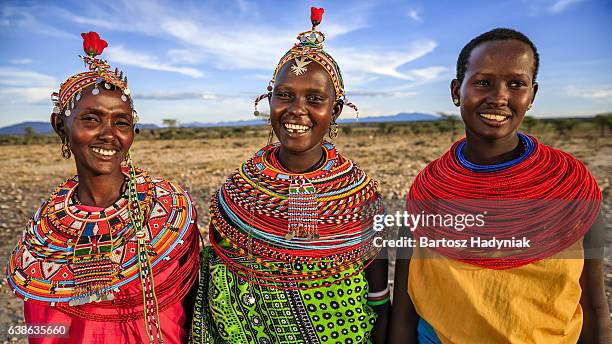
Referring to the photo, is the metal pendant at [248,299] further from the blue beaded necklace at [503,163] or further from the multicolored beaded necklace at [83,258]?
the blue beaded necklace at [503,163]

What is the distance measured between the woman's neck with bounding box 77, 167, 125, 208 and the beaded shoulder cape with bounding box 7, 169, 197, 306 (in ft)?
0.19

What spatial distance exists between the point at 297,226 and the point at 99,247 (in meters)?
1.00

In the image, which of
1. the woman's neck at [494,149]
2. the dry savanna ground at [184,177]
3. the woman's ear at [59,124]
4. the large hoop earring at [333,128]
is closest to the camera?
the woman's neck at [494,149]

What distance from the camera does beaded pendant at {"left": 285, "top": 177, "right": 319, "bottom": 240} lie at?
2.25m

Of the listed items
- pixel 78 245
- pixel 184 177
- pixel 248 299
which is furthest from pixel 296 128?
pixel 184 177

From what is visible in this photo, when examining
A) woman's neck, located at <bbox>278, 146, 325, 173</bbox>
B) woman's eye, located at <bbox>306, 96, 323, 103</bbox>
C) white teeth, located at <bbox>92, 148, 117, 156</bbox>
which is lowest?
woman's neck, located at <bbox>278, 146, 325, 173</bbox>

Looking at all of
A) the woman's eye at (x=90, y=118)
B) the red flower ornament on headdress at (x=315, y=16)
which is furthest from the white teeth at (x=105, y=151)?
the red flower ornament on headdress at (x=315, y=16)

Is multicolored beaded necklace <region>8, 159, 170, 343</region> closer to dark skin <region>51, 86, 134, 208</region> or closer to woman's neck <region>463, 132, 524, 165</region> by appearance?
dark skin <region>51, 86, 134, 208</region>

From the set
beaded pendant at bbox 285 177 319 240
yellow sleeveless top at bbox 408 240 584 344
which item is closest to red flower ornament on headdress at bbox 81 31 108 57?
beaded pendant at bbox 285 177 319 240

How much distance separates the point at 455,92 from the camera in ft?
7.14

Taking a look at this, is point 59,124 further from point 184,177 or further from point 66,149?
point 184,177

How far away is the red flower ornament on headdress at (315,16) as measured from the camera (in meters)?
2.42

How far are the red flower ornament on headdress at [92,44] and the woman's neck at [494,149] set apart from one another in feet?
6.32

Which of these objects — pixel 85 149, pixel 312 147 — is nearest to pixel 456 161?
pixel 312 147
